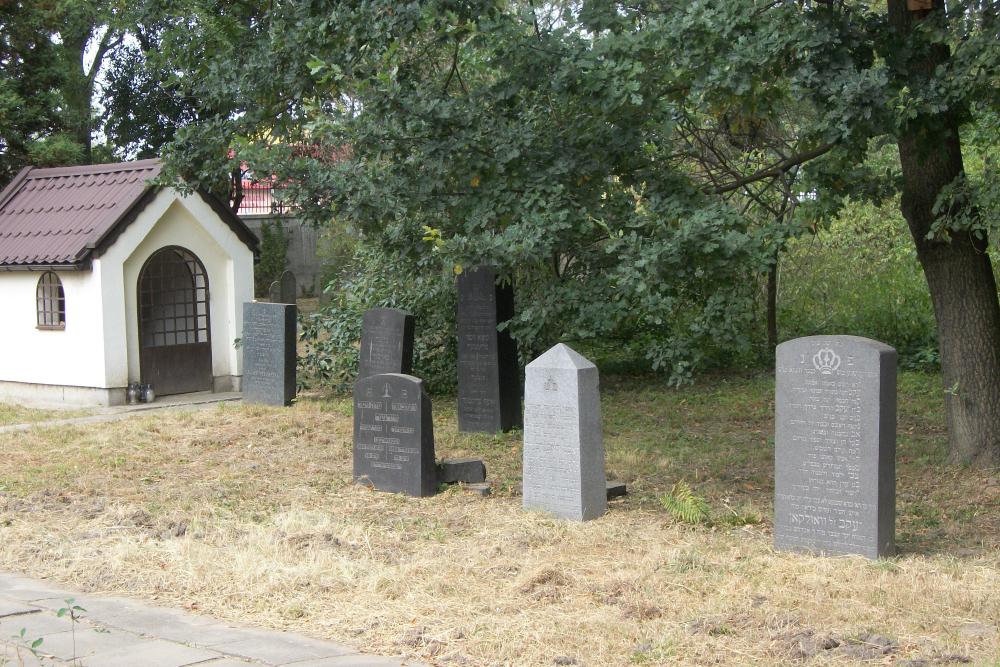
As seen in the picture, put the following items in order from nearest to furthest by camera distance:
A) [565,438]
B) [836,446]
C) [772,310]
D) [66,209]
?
[836,446], [565,438], [66,209], [772,310]

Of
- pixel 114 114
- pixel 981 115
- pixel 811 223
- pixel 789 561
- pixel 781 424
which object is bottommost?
pixel 789 561

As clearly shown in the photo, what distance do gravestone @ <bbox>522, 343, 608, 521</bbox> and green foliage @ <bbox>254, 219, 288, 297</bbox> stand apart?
78.8ft

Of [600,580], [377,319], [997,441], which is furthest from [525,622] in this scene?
[377,319]

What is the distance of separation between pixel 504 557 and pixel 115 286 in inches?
390

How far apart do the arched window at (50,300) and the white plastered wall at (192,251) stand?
114 cm

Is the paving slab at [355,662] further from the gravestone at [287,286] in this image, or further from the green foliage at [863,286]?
the gravestone at [287,286]

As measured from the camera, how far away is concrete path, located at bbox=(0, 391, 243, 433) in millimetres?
14234

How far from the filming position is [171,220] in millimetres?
16562

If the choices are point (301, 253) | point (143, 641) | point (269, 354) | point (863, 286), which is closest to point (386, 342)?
point (269, 354)

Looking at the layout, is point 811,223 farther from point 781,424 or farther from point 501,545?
point 501,545

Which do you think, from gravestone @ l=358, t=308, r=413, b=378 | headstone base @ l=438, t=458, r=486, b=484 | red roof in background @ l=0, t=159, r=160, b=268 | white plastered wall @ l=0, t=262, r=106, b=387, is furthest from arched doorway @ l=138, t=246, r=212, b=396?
headstone base @ l=438, t=458, r=486, b=484

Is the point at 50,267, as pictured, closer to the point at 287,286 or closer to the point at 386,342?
the point at 386,342

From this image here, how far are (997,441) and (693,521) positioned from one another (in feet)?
11.7

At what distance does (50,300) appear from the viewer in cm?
1662
